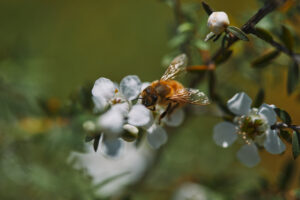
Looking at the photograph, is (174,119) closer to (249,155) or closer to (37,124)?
(249,155)

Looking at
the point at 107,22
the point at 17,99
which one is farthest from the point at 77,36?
the point at 17,99

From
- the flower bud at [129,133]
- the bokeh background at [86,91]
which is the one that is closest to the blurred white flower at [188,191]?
the bokeh background at [86,91]

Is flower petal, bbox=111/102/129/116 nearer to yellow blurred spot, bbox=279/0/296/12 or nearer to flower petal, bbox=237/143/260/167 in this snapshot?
flower petal, bbox=237/143/260/167

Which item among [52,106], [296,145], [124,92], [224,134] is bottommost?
[296,145]

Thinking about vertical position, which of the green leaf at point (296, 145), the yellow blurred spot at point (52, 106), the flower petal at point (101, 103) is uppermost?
the yellow blurred spot at point (52, 106)

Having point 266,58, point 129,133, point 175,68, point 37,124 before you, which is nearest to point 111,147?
point 129,133

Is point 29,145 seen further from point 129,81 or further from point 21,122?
point 129,81

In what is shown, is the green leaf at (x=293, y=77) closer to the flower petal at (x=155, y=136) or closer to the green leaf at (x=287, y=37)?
the green leaf at (x=287, y=37)
